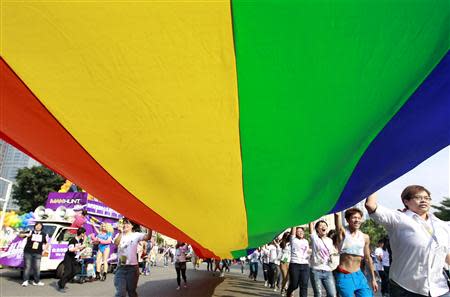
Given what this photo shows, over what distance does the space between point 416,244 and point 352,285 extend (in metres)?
1.56

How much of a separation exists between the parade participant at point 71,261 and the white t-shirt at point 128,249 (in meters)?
4.80

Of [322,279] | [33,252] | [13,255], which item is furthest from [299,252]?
[13,255]

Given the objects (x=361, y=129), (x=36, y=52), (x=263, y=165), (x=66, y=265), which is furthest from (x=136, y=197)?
(x=66, y=265)

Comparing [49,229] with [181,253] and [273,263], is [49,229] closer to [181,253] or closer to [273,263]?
[181,253]

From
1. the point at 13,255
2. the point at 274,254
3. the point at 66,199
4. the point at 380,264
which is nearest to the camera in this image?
the point at 13,255

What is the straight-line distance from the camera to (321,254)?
5.53 m

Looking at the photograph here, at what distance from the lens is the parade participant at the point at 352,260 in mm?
4121

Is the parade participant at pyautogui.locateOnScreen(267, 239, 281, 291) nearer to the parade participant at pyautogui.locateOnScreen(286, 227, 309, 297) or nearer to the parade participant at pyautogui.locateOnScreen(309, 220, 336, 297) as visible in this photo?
the parade participant at pyautogui.locateOnScreen(286, 227, 309, 297)

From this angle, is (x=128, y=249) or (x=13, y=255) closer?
(x=128, y=249)

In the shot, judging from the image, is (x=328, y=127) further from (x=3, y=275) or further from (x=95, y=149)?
(x=3, y=275)

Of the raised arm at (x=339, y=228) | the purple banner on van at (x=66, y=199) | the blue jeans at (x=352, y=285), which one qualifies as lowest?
the blue jeans at (x=352, y=285)

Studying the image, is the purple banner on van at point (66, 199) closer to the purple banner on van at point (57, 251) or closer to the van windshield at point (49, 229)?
the van windshield at point (49, 229)

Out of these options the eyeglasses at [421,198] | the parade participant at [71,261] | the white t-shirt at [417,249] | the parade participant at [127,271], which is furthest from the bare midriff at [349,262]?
the parade participant at [71,261]

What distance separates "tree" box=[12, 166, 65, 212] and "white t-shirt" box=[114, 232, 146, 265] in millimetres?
37797
